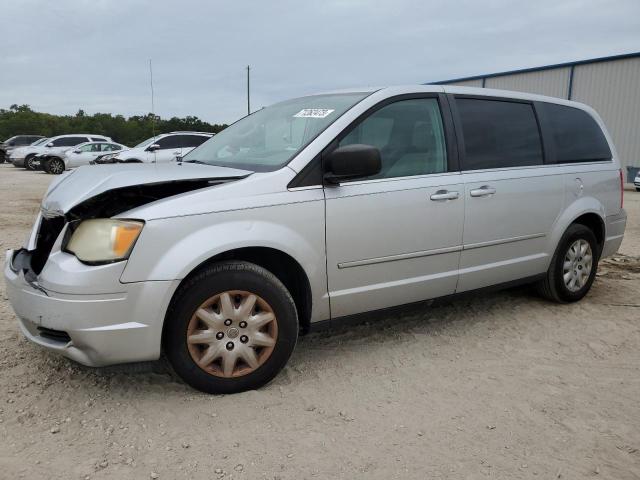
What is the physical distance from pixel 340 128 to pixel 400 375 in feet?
4.93

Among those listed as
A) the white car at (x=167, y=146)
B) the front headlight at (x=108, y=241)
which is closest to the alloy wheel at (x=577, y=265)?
the front headlight at (x=108, y=241)

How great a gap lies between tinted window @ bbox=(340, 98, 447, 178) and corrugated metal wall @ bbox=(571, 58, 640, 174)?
19733mm

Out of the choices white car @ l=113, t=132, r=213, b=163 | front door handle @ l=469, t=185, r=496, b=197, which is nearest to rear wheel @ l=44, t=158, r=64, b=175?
white car @ l=113, t=132, r=213, b=163

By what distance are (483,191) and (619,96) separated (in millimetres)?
20318

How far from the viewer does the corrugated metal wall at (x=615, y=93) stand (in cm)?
2030

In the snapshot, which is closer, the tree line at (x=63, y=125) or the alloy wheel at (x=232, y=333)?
the alloy wheel at (x=232, y=333)

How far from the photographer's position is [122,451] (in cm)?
246

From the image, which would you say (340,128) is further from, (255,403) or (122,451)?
(122,451)

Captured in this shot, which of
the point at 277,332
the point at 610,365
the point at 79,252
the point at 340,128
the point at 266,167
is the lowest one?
the point at 610,365

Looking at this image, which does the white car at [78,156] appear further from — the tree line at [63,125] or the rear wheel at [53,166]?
the tree line at [63,125]

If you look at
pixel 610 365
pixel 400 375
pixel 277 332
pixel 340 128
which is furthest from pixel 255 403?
pixel 610 365

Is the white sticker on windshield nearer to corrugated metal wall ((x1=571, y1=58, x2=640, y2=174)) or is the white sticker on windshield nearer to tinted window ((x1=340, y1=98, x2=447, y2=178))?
tinted window ((x1=340, y1=98, x2=447, y2=178))

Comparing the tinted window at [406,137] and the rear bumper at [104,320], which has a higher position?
the tinted window at [406,137]

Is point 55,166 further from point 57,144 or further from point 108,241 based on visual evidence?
point 108,241
